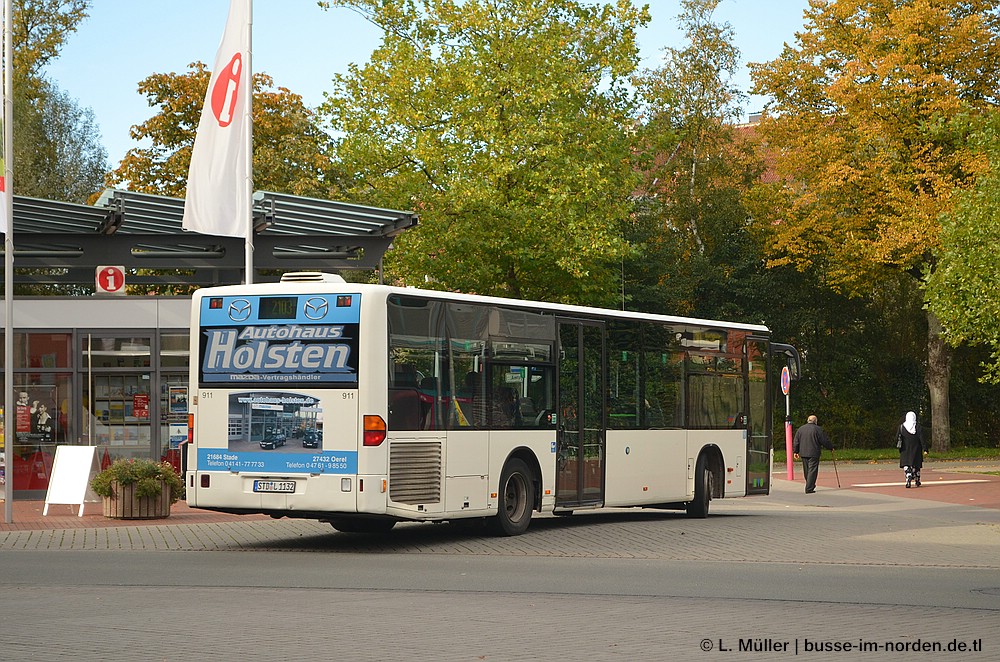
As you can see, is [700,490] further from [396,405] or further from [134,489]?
[134,489]

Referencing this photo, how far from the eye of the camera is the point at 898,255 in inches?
1688

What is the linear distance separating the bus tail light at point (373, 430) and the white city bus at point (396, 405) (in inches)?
0.4

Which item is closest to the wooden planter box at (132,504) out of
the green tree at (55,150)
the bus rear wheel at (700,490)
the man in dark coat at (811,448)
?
the bus rear wheel at (700,490)

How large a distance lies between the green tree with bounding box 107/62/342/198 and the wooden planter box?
23933mm

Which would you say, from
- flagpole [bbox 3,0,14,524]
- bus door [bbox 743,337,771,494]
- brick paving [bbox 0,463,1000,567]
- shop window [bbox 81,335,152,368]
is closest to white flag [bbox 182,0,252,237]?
flagpole [bbox 3,0,14,524]

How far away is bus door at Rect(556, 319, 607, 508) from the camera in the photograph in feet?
60.1

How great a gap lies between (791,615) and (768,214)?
3810 cm

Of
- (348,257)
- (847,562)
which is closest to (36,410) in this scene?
(348,257)

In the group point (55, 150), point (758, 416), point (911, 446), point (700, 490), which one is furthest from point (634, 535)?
point (55, 150)

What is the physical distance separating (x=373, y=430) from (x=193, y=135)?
32601 millimetres

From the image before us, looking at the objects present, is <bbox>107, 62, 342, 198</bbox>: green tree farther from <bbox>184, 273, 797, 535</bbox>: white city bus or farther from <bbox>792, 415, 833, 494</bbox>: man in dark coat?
<bbox>184, 273, 797, 535</bbox>: white city bus

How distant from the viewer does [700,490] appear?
71.1ft

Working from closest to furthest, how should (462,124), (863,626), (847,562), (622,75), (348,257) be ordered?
(863,626) → (847,562) → (348,257) → (462,124) → (622,75)

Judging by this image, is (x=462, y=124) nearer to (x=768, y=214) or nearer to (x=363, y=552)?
(x=768, y=214)
